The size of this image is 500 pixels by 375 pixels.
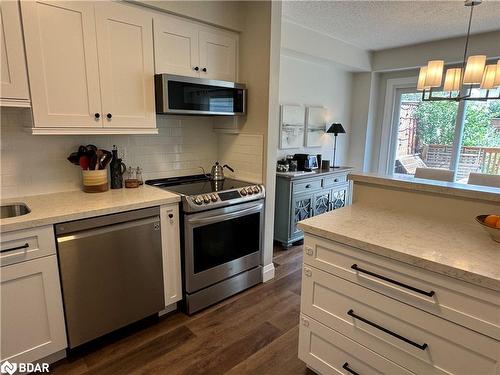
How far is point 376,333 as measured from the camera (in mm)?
1417

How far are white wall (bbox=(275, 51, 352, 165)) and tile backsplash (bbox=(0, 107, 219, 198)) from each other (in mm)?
1384

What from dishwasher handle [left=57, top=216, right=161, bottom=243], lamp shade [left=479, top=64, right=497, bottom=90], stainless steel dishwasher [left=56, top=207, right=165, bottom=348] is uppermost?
lamp shade [left=479, top=64, right=497, bottom=90]

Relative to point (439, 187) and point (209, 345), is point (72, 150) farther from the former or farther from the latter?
point (439, 187)

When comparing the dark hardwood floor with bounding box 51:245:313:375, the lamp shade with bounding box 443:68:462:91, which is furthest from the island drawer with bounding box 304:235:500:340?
the lamp shade with bounding box 443:68:462:91

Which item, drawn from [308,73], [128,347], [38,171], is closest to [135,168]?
[38,171]

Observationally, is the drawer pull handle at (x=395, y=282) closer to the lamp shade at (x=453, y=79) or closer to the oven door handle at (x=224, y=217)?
the oven door handle at (x=224, y=217)

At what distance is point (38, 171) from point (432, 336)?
2.54 m

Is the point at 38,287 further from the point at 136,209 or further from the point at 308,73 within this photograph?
the point at 308,73

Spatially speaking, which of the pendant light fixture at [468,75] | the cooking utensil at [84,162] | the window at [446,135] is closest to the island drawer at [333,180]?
the window at [446,135]

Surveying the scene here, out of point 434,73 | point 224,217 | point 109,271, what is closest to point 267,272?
point 224,217

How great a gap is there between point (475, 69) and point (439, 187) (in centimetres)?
118

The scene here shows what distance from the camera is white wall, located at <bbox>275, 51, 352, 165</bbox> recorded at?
3963 mm

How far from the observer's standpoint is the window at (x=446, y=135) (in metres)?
4.11

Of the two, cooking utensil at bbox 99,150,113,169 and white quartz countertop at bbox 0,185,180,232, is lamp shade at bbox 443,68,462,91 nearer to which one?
white quartz countertop at bbox 0,185,180,232
